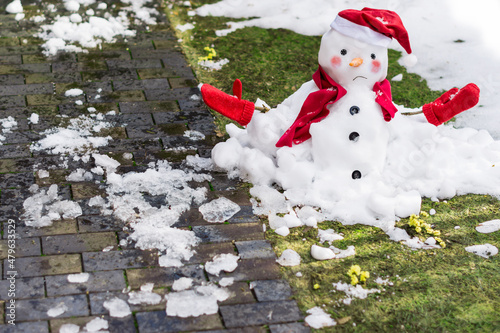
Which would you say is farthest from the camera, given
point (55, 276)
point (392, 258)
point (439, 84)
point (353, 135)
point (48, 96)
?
point (439, 84)

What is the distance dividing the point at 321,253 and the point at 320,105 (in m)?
0.86

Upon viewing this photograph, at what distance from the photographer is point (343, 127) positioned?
3.30 metres

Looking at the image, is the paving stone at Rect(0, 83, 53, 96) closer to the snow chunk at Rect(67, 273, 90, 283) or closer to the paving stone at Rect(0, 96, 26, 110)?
the paving stone at Rect(0, 96, 26, 110)

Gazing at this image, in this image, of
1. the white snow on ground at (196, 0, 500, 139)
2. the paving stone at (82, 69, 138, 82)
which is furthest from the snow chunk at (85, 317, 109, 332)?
the white snow on ground at (196, 0, 500, 139)

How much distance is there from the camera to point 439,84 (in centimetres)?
472

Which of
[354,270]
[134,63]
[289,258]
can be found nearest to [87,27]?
[134,63]

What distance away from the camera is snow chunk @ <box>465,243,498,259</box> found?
3.05 meters

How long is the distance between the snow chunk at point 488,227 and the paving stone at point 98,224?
188cm

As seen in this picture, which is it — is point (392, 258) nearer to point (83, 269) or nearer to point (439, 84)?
point (83, 269)

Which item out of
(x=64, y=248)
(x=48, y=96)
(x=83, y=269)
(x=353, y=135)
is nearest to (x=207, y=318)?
(x=83, y=269)

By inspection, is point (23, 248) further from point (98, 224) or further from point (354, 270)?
point (354, 270)

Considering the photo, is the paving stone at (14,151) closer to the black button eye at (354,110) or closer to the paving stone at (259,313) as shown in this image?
the paving stone at (259,313)

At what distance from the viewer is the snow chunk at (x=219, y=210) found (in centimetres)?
318

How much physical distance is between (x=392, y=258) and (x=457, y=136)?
1112mm
